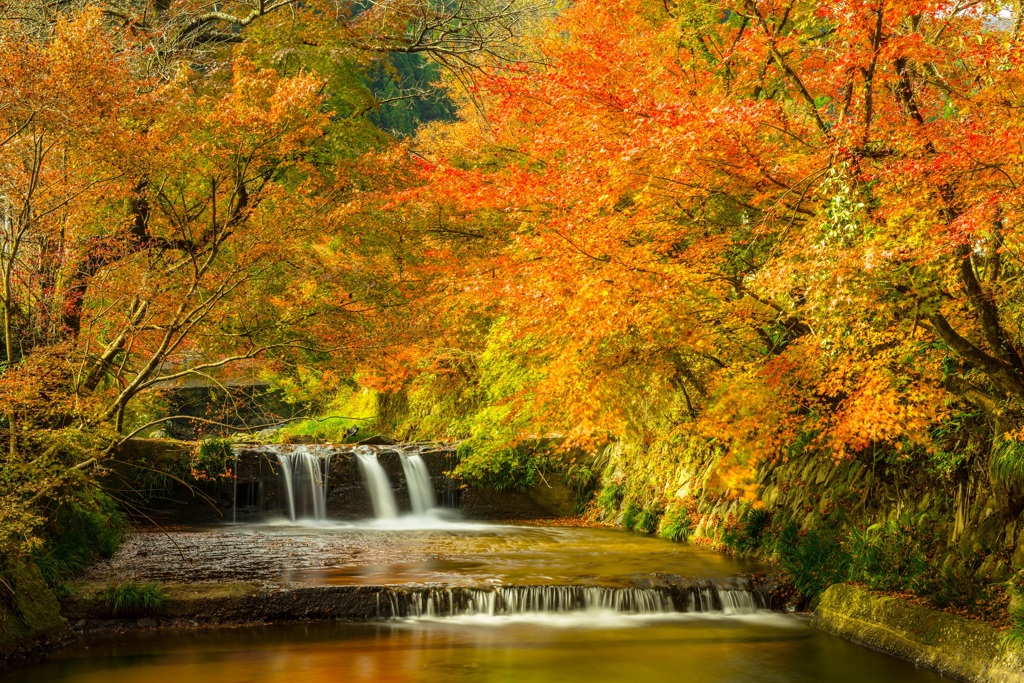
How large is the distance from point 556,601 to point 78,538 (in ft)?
22.4

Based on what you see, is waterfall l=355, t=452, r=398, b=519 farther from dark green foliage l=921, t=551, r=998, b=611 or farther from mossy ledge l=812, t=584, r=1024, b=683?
dark green foliage l=921, t=551, r=998, b=611

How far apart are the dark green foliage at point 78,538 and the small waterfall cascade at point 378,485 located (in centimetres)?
678

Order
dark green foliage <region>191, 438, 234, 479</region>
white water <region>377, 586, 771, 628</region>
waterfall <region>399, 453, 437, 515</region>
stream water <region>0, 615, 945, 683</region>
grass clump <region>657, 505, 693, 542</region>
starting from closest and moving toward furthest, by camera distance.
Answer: stream water <region>0, 615, 945, 683</region> → white water <region>377, 586, 771, 628</region> → grass clump <region>657, 505, 693, 542</region> → dark green foliage <region>191, 438, 234, 479</region> → waterfall <region>399, 453, 437, 515</region>

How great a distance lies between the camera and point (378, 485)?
64.4 ft

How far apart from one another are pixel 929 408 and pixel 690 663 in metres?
3.83

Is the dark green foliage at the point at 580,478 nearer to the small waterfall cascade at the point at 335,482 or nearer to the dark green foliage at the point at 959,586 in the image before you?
the small waterfall cascade at the point at 335,482

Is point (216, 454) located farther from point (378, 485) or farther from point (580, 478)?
point (580, 478)

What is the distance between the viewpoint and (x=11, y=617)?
8.72m

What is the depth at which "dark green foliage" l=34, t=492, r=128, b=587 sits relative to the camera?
10406 millimetres

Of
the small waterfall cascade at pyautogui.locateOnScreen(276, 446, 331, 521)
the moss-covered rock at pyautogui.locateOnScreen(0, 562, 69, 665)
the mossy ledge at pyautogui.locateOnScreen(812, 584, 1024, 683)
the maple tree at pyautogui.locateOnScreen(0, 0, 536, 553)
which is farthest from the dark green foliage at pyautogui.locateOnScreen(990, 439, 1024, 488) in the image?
the small waterfall cascade at pyautogui.locateOnScreen(276, 446, 331, 521)

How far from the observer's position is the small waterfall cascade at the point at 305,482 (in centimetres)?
1906

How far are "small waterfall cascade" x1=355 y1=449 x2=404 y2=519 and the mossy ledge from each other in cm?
1124

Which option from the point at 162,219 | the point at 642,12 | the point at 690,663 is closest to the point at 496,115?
the point at 642,12

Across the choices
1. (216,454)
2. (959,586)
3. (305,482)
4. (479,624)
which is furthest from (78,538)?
(959,586)
